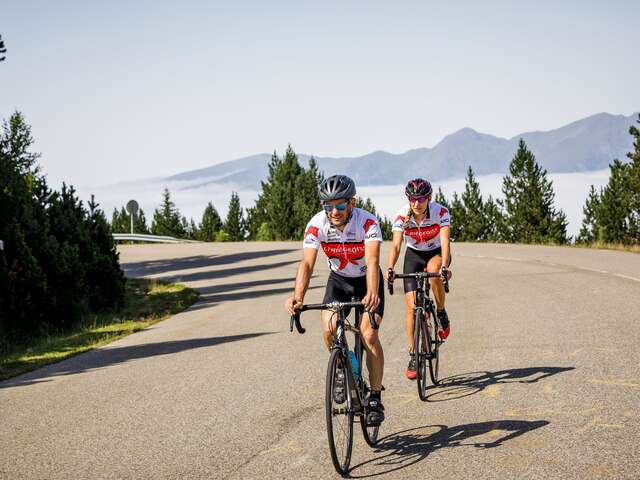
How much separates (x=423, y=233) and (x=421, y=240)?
0.11m

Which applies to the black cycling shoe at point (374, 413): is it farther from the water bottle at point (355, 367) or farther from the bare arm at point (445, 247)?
the bare arm at point (445, 247)

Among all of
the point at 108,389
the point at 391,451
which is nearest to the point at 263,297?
the point at 108,389

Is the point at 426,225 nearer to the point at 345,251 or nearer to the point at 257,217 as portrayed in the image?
the point at 345,251

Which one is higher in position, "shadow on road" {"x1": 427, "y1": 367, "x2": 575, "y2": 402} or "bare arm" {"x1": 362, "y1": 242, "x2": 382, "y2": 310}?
"bare arm" {"x1": 362, "y1": 242, "x2": 382, "y2": 310}

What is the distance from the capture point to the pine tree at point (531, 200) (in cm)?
6719

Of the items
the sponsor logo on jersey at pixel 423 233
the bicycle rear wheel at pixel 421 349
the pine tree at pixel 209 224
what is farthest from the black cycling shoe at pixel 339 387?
the pine tree at pixel 209 224

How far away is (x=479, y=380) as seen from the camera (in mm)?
7996

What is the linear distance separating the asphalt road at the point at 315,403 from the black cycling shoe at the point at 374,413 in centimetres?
29

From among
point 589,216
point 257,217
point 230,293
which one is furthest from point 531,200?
point 230,293

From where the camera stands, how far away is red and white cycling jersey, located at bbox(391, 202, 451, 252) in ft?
27.4

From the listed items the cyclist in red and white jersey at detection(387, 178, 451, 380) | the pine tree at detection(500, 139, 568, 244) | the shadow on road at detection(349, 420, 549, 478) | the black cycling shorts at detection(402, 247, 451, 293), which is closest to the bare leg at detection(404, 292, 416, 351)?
the cyclist in red and white jersey at detection(387, 178, 451, 380)

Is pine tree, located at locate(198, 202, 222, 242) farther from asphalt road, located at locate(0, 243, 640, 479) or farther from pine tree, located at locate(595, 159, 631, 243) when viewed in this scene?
asphalt road, located at locate(0, 243, 640, 479)

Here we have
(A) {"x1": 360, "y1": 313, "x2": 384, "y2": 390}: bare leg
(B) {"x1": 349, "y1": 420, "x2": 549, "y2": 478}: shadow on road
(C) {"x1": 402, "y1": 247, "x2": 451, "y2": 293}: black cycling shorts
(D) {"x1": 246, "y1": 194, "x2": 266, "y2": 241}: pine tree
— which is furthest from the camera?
(D) {"x1": 246, "y1": 194, "x2": 266, "y2": 241}: pine tree

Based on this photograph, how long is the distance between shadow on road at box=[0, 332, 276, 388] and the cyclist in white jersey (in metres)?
5.45
